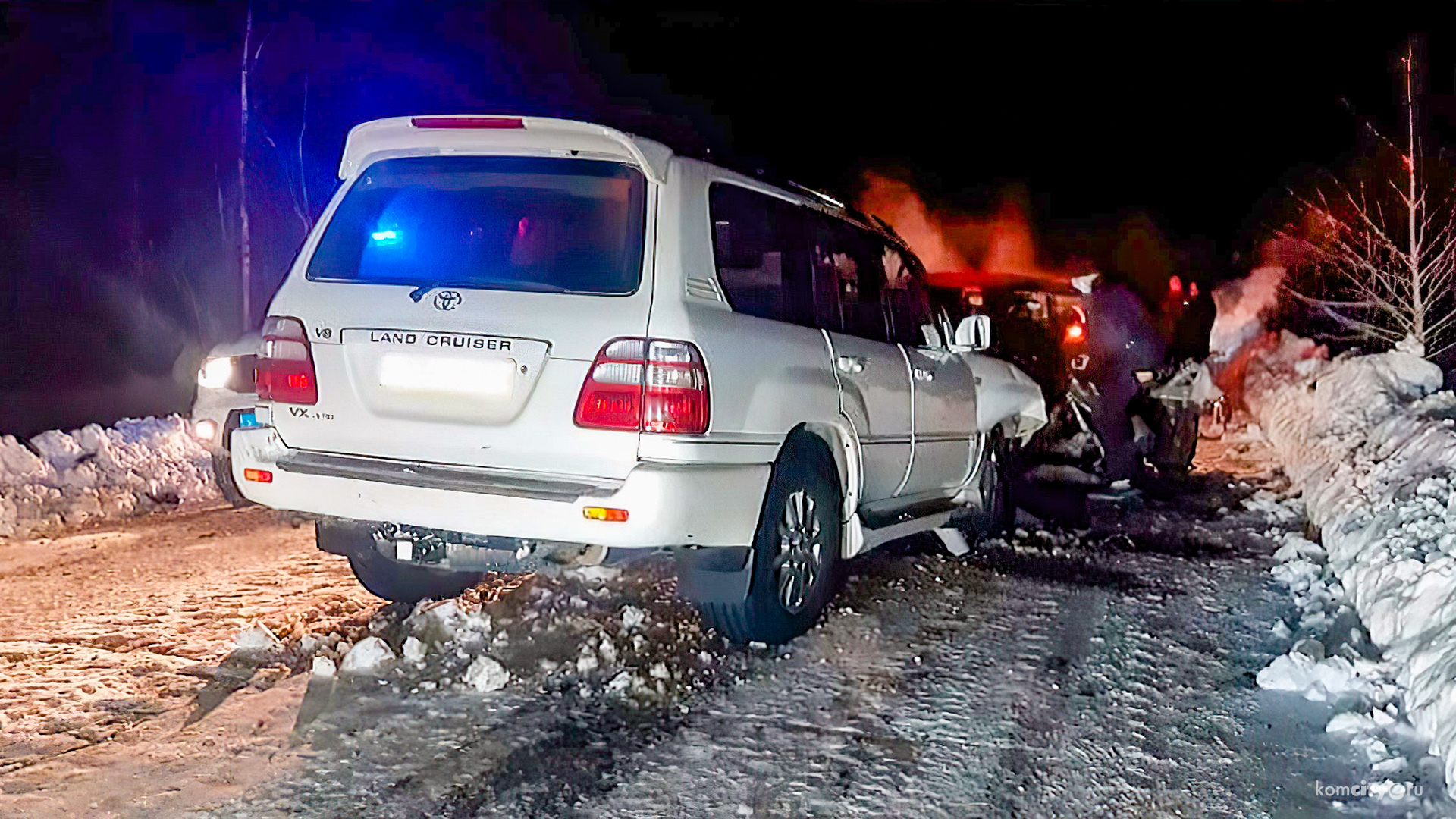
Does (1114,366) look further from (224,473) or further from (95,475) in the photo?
(95,475)

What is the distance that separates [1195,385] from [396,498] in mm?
10871

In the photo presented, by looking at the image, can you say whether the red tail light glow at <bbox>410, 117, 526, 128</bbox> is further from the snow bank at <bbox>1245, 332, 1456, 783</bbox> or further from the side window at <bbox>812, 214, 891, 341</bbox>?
the snow bank at <bbox>1245, 332, 1456, 783</bbox>

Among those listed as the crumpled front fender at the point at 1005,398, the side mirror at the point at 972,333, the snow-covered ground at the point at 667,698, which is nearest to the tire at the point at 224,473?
the snow-covered ground at the point at 667,698

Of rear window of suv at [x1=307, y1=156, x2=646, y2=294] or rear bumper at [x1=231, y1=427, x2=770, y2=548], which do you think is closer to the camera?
rear bumper at [x1=231, y1=427, x2=770, y2=548]

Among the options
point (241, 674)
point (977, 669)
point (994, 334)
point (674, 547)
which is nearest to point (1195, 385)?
point (994, 334)

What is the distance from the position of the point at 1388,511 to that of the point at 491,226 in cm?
526

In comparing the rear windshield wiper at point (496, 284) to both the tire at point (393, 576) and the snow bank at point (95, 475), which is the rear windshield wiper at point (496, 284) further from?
the snow bank at point (95, 475)

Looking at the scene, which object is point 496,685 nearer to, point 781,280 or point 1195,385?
point 781,280

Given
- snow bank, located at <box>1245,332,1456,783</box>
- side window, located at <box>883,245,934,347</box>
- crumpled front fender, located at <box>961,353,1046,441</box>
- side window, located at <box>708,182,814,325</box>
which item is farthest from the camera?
crumpled front fender, located at <box>961,353,1046,441</box>

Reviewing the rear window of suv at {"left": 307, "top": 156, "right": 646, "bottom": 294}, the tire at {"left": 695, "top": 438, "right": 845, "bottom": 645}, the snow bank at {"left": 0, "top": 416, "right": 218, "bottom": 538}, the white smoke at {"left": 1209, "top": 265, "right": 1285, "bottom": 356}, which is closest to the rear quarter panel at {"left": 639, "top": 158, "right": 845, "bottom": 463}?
the rear window of suv at {"left": 307, "top": 156, "right": 646, "bottom": 294}

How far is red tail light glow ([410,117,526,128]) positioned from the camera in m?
4.53

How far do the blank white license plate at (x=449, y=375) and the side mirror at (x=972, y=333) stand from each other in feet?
11.1

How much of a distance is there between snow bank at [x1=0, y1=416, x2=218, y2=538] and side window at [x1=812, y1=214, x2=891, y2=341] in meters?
5.38

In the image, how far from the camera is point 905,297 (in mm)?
6516
